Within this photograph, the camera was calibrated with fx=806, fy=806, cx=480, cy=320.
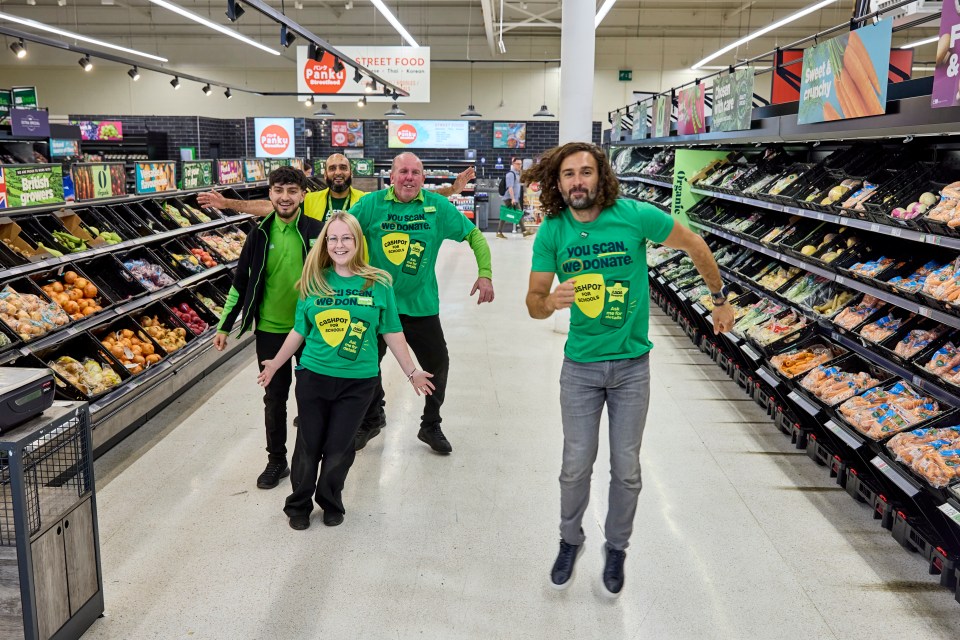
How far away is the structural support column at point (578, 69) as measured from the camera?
7.21 meters

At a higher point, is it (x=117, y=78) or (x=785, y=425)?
(x=117, y=78)

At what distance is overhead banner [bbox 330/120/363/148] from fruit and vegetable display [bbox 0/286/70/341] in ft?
54.5

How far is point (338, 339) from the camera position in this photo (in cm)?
326

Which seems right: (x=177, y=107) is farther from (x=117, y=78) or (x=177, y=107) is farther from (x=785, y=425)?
(x=785, y=425)

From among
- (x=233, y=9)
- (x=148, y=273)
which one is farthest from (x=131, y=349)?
(x=233, y=9)

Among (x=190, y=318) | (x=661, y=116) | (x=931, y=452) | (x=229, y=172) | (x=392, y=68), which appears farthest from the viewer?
(x=392, y=68)

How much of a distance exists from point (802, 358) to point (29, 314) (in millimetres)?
4328

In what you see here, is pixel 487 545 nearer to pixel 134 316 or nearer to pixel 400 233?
pixel 400 233

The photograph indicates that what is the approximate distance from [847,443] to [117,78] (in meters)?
23.5

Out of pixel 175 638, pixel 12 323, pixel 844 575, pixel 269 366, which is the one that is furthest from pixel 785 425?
pixel 12 323

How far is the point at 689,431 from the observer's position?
16.3 feet

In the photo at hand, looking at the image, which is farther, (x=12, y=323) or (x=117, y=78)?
(x=117, y=78)

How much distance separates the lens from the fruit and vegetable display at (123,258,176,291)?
18.5 ft

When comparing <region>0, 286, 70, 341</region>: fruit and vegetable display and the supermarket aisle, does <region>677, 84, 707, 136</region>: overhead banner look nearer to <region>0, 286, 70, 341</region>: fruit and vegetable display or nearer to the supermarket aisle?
the supermarket aisle
